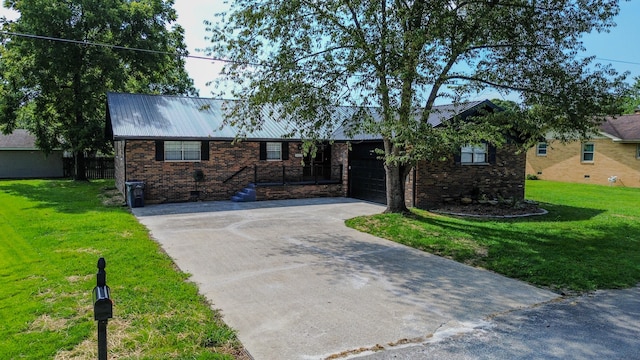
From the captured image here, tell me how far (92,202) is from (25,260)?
804 centimetres

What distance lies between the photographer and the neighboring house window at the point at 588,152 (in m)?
23.2

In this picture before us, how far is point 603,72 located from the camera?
30.0ft

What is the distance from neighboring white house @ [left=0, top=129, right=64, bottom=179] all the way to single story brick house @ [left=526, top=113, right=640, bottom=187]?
30.6 meters

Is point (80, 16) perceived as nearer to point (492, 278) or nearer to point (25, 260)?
point (25, 260)

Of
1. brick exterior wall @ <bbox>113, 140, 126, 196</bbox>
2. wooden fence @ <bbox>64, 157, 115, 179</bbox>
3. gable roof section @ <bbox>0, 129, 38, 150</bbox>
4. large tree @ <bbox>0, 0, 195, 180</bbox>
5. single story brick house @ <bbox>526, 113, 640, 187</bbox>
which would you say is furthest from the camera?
gable roof section @ <bbox>0, 129, 38, 150</bbox>

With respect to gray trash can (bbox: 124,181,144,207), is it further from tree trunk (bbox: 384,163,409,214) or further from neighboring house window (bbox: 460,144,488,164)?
neighboring house window (bbox: 460,144,488,164)

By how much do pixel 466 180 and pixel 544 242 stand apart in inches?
223

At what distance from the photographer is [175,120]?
15789 mm

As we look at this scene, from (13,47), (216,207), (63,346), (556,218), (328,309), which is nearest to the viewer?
(63,346)

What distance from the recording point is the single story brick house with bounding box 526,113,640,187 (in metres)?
21.5

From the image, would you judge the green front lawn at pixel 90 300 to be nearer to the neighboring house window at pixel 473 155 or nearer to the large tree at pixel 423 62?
the large tree at pixel 423 62

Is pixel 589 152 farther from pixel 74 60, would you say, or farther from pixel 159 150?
pixel 74 60

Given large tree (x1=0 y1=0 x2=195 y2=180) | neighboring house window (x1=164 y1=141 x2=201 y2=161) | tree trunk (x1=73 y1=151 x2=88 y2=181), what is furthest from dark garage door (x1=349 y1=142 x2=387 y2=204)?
tree trunk (x1=73 y1=151 x2=88 y2=181)

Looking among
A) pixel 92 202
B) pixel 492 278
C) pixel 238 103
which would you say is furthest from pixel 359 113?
pixel 92 202
